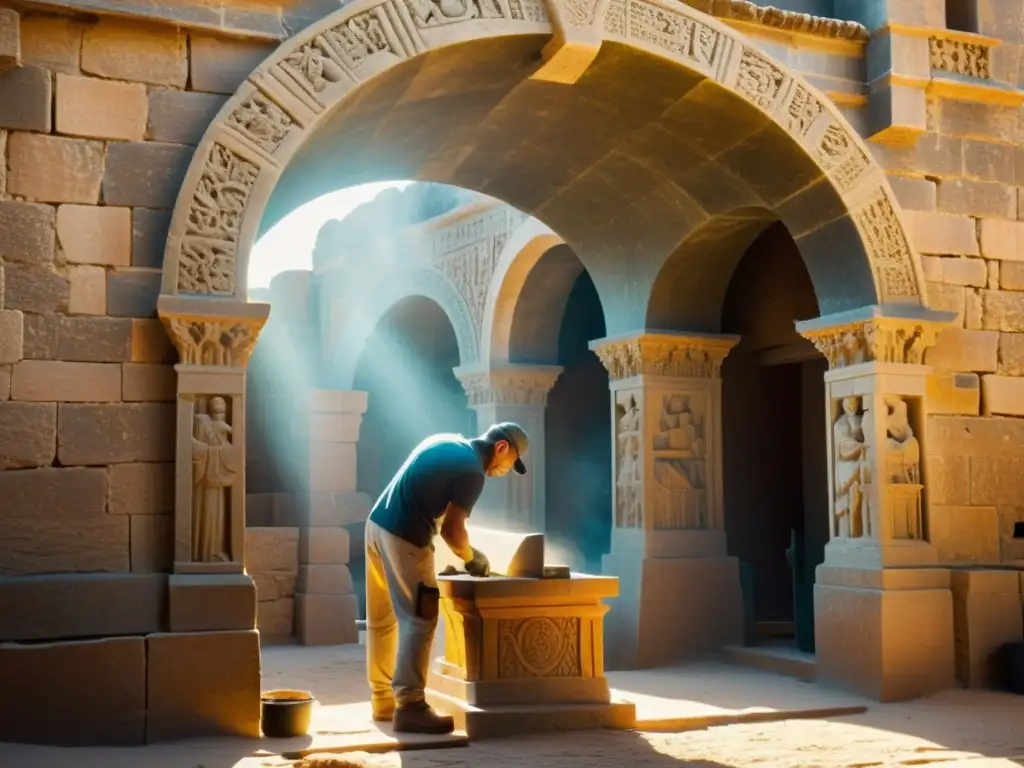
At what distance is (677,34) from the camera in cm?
705

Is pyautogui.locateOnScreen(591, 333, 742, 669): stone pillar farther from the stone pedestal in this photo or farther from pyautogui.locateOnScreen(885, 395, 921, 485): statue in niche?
the stone pedestal

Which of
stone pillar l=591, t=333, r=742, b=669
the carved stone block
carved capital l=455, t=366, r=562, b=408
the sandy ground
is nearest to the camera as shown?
the sandy ground

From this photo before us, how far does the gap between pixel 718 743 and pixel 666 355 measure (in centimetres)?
411

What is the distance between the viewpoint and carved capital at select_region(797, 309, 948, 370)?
7543 mm

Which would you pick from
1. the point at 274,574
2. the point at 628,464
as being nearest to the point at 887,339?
the point at 628,464

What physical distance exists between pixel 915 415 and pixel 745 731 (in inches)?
99.3

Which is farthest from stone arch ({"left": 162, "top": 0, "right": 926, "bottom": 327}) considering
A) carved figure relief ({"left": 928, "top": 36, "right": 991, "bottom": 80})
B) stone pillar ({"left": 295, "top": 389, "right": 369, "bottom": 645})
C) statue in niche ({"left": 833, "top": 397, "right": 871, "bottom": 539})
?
stone pillar ({"left": 295, "top": 389, "right": 369, "bottom": 645})

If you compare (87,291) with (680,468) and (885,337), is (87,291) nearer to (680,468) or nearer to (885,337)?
(885,337)

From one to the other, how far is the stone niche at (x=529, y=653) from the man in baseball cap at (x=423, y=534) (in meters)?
0.20

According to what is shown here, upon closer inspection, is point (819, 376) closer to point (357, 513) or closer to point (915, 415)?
point (915, 415)

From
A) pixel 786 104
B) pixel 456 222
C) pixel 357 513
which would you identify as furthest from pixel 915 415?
pixel 456 222

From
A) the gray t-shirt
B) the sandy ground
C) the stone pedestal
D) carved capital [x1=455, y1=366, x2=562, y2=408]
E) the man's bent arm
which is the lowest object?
the sandy ground

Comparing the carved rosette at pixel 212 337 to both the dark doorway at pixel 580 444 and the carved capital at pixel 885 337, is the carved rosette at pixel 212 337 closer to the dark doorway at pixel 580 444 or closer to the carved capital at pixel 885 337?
the carved capital at pixel 885 337

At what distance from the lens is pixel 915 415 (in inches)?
303
